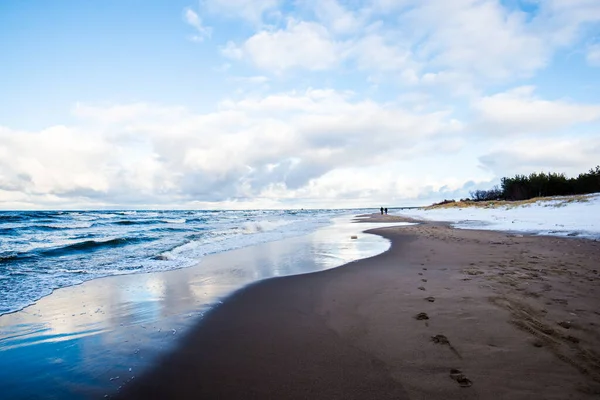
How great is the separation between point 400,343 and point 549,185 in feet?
265

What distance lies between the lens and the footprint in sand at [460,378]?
9.62 ft

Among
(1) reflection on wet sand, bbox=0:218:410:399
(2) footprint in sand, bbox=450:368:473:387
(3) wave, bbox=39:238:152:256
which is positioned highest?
(3) wave, bbox=39:238:152:256

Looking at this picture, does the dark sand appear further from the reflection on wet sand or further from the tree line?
the tree line

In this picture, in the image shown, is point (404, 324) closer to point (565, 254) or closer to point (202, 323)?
point (202, 323)

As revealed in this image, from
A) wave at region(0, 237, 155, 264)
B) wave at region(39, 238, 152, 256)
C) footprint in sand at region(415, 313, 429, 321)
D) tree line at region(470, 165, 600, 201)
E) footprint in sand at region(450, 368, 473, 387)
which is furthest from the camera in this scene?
tree line at region(470, 165, 600, 201)

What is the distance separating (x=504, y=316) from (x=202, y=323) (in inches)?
187

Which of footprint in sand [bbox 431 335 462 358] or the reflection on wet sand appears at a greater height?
footprint in sand [bbox 431 335 462 358]

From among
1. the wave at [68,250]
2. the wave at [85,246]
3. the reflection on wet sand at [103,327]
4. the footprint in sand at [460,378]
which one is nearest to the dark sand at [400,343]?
the footprint in sand at [460,378]

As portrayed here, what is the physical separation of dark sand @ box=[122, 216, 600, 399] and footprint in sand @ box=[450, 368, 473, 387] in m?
0.01

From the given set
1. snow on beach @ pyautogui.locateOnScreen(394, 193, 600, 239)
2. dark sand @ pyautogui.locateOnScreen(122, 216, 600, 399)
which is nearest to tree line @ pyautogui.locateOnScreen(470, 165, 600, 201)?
snow on beach @ pyautogui.locateOnScreen(394, 193, 600, 239)

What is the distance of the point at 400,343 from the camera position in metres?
3.88

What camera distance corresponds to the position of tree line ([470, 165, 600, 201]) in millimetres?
58062

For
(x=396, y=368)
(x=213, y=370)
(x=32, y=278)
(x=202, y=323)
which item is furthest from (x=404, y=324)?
(x=32, y=278)

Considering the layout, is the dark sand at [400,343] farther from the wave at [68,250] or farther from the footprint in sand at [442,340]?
the wave at [68,250]
